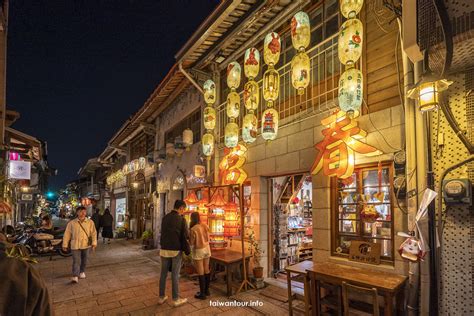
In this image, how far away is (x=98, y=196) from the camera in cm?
3381

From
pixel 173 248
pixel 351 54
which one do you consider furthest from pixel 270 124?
pixel 173 248

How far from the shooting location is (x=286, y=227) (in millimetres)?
9430

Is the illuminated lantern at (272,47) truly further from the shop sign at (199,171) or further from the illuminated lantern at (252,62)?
the shop sign at (199,171)

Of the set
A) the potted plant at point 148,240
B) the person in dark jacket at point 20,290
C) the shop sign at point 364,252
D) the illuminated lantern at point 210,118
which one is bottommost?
the potted plant at point 148,240

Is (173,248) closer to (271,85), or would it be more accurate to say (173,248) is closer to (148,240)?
(271,85)

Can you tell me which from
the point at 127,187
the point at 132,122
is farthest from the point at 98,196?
the point at 132,122

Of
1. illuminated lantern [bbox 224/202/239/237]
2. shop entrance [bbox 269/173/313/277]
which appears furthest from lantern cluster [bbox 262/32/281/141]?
illuminated lantern [bbox 224/202/239/237]

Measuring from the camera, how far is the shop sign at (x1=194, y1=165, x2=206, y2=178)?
36.3 feet

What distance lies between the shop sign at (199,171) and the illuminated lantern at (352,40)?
7176 mm

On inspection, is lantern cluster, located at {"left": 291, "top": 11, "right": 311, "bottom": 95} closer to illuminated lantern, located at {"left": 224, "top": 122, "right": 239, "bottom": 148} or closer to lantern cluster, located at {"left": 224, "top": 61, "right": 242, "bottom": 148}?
lantern cluster, located at {"left": 224, "top": 61, "right": 242, "bottom": 148}

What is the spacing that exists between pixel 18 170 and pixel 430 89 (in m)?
16.1

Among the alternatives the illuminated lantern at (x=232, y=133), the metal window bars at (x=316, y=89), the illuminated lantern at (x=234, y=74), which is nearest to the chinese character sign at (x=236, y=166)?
the illuminated lantern at (x=232, y=133)

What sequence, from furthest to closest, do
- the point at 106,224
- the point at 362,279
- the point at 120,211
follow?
1. the point at 120,211
2. the point at 106,224
3. the point at 362,279

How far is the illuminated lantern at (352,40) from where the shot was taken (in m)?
5.38
